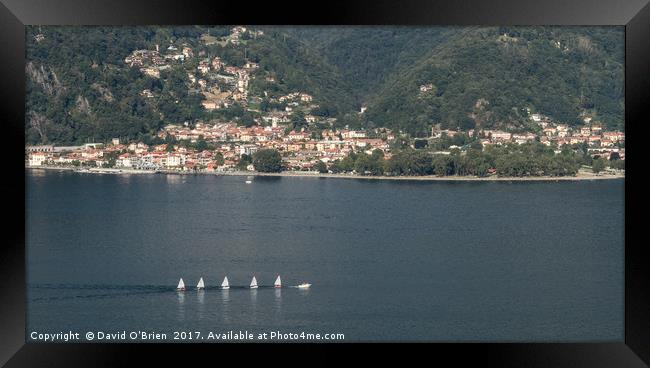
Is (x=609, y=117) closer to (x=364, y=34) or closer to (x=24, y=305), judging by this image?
(x=364, y=34)

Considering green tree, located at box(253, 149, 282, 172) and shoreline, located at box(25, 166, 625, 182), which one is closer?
shoreline, located at box(25, 166, 625, 182)

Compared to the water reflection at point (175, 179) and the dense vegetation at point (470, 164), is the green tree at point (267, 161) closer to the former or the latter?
the dense vegetation at point (470, 164)

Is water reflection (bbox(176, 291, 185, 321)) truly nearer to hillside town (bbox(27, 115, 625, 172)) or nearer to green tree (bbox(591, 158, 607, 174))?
hillside town (bbox(27, 115, 625, 172))

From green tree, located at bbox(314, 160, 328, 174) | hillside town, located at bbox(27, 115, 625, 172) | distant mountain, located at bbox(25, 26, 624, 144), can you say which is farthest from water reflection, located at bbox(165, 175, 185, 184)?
green tree, located at bbox(314, 160, 328, 174)

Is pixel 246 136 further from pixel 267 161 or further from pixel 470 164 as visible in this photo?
pixel 470 164
